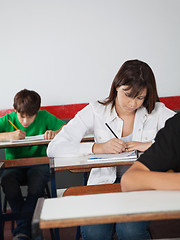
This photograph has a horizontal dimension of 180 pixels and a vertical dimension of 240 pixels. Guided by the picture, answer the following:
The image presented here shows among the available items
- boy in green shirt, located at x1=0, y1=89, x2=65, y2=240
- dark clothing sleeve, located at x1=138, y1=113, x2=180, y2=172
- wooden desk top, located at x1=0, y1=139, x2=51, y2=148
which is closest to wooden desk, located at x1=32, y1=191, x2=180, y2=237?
dark clothing sleeve, located at x1=138, y1=113, x2=180, y2=172

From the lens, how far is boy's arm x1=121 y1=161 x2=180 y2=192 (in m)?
0.94

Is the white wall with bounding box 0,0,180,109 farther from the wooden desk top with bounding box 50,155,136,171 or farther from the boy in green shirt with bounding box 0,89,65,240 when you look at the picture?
the wooden desk top with bounding box 50,155,136,171

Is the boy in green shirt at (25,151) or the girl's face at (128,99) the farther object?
the boy in green shirt at (25,151)

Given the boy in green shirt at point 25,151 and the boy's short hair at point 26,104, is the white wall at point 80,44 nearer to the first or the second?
the boy in green shirt at point 25,151

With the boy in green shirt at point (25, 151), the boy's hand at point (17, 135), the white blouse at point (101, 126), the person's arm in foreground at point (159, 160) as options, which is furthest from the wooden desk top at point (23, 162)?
the person's arm in foreground at point (159, 160)

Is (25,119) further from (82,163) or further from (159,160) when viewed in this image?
(159,160)

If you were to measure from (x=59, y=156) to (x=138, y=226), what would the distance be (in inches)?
27.2

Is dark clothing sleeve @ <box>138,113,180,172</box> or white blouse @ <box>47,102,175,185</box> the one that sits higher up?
dark clothing sleeve @ <box>138,113,180,172</box>

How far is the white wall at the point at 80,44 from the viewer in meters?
3.49

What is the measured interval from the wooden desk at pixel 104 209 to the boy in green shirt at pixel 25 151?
104 centimetres

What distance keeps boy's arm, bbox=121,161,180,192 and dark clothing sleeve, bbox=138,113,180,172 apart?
0.16ft

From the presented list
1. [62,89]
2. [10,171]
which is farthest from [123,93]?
[62,89]

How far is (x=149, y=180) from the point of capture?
37.8 inches

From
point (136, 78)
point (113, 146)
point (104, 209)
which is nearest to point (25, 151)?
point (113, 146)
